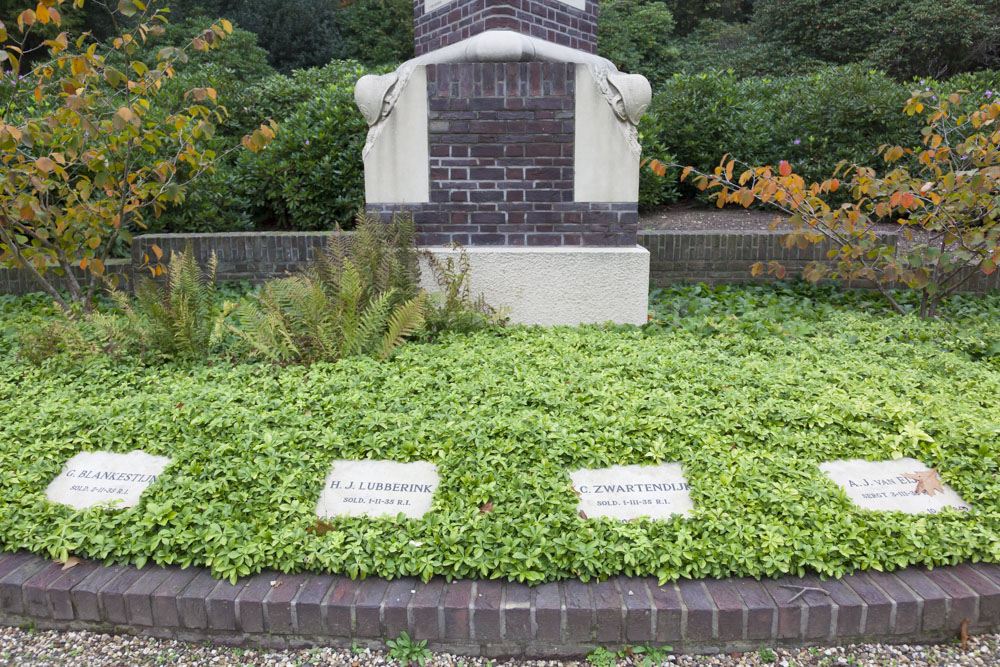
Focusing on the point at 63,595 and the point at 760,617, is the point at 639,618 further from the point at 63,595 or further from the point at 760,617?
the point at 63,595

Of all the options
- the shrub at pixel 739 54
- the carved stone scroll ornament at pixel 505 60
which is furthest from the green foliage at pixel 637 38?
the carved stone scroll ornament at pixel 505 60

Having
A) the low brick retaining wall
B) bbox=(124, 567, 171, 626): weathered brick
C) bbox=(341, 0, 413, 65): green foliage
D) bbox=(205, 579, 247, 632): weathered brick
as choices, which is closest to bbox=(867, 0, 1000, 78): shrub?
the low brick retaining wall

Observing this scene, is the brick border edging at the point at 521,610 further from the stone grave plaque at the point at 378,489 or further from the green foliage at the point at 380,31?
the green foliage at the point at 380,31

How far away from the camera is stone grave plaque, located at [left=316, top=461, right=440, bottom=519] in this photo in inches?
112

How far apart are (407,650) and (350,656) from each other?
209 millimetres

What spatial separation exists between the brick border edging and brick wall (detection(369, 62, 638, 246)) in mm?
3209

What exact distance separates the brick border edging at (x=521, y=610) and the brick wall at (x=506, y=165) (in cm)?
321

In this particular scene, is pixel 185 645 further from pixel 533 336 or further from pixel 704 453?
pixel 533 336

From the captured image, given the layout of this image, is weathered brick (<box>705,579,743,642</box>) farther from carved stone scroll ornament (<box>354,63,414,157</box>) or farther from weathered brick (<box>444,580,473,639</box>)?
carved stone scroll ornament (<box>354,63,414,157</box>)

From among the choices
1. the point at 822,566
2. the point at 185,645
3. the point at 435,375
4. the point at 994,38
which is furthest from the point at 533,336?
the point at 994,38

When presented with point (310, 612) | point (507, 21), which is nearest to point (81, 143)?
point (507, 21)

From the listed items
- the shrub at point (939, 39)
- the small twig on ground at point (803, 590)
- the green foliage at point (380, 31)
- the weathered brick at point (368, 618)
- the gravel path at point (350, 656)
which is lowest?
the gravel path at point (350, 656)

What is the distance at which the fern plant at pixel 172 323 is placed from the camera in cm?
411

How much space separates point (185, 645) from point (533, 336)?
2.81m
